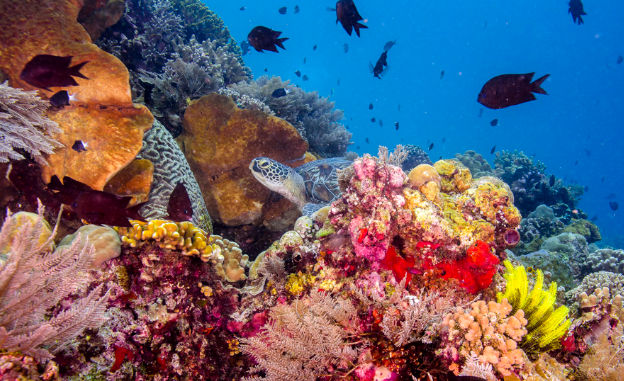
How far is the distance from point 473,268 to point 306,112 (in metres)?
5.99

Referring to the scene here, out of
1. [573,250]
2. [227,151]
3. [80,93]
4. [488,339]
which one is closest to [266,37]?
[227,151]

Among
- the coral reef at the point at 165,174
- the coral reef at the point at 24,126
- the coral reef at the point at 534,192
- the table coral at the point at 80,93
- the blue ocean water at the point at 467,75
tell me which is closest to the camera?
the coral reef at the point at 24,126

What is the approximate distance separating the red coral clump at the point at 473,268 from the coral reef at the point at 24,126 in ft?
14.7

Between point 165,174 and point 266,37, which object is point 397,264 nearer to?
point 165,174

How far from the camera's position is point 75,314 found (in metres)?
1.58

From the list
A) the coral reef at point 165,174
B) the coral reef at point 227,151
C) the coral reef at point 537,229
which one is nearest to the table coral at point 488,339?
the coral reef at point 165,174

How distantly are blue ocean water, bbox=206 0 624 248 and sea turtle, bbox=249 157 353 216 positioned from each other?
67373 millimetres

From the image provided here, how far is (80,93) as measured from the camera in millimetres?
3264

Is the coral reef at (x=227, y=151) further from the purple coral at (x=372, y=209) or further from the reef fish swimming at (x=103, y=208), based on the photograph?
the reef fish swimming at (x=103, y=208)

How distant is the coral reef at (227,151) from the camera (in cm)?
518

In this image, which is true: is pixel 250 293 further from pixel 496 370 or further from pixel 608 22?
pixel 608 22

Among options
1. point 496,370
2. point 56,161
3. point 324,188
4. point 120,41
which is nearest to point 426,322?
point 496,370

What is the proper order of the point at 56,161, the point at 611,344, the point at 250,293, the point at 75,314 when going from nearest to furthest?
the point at 75,314 < the point at 611,344 < the point at 250,293 < the point at 56,161

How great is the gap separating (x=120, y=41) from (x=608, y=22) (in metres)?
117
